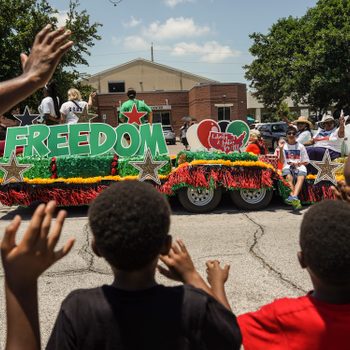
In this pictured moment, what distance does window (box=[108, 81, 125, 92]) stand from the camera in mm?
45125

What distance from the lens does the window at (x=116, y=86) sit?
148ft

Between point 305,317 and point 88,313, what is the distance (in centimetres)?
76

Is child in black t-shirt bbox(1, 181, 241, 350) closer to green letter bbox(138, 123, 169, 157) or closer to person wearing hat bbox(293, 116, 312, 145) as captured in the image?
green letter bbox(138, 123, 169, 157)

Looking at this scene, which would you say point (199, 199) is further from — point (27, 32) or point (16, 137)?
point (27, 32)

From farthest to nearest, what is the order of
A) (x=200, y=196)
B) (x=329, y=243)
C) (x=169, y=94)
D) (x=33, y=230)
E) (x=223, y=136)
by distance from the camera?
(x=169, y=94) < (x=223, y=136) < (x=200, y=196) < (x=329, y=243) < (x=33, y=230)

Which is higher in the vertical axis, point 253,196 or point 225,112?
point 225,112

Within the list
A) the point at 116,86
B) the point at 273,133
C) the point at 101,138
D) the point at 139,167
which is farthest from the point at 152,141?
the point at 116,86

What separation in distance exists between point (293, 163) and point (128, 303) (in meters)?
6.20

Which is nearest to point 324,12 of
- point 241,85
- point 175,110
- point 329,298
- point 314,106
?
point 314,106

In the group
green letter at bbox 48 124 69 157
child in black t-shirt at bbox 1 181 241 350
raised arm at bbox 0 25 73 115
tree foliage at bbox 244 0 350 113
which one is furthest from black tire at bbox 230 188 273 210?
tree foliage at bbox 244 0 350 113

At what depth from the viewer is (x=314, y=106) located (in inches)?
1183

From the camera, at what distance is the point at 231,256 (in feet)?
15.4

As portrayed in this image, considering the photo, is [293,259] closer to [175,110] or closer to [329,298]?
[329,298]

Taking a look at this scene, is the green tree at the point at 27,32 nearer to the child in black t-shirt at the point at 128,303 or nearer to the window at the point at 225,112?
the window at the point at 225,112
